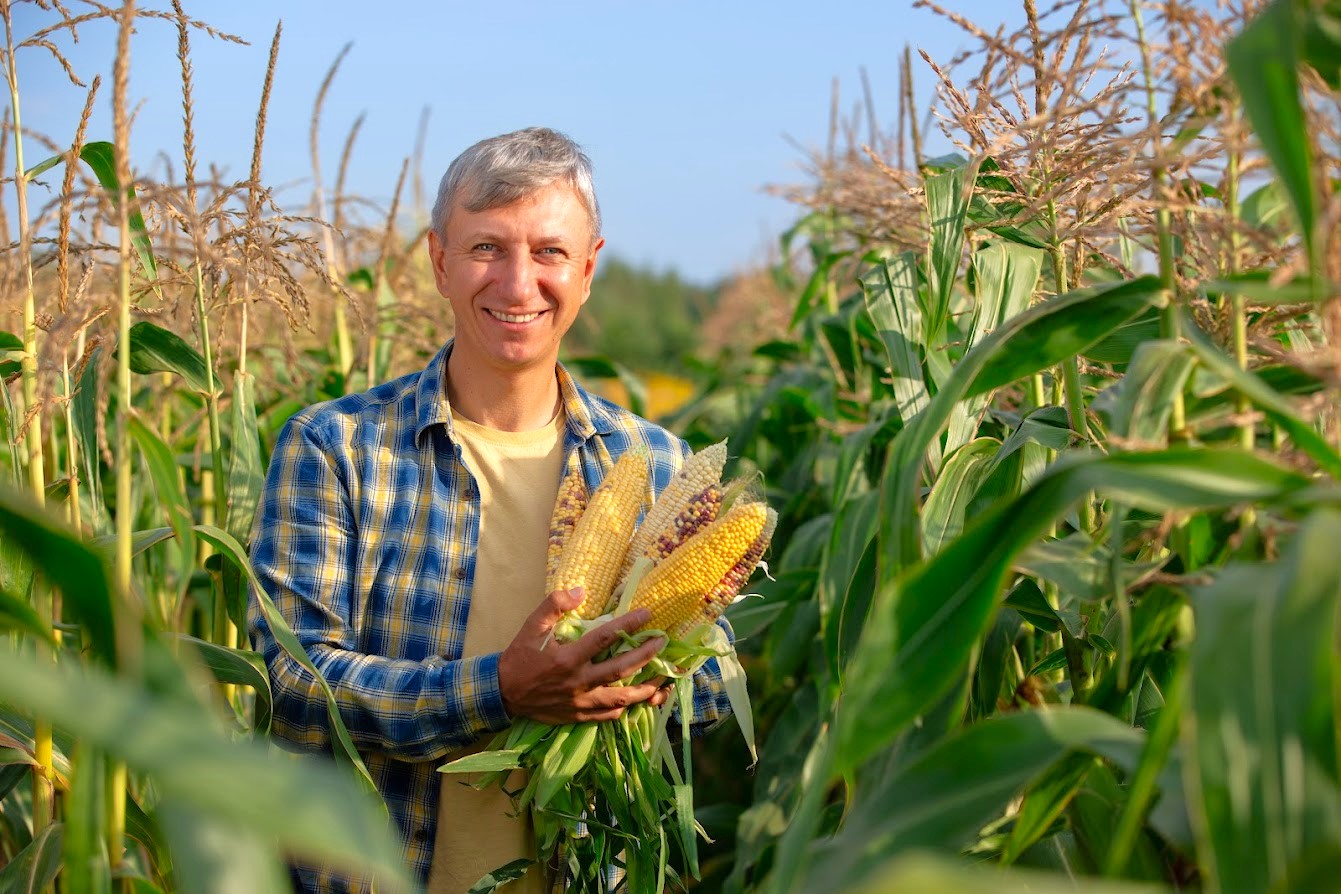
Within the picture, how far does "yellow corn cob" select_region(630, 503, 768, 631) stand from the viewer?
203 cm

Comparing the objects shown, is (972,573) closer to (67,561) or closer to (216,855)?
(216,855)

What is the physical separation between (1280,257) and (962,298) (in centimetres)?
216

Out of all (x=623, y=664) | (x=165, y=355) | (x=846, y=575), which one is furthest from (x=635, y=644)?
(x=165, y=355)

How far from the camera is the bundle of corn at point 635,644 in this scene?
2049mm

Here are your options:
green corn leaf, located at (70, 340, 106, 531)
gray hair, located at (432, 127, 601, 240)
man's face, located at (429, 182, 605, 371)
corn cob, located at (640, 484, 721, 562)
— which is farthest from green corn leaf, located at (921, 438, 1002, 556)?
green corn leaf, located at (70, 340, 106, 531)

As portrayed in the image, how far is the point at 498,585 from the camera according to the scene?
2.42 metres

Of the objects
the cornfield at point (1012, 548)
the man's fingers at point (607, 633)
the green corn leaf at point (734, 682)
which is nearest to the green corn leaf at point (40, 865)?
the cornfield at point (1012, 548)

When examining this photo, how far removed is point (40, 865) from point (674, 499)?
1.19m

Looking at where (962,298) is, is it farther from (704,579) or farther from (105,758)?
(105,758)

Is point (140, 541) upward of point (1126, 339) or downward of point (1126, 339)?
downward

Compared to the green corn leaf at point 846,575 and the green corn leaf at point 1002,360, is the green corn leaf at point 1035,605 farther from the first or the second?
the green corn leaf at point 1002,360

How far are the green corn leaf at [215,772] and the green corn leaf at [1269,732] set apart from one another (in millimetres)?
743

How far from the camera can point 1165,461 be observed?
4.15 ft

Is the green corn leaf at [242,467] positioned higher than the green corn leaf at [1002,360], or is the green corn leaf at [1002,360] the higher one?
the green corn leaf at [1002,360]
